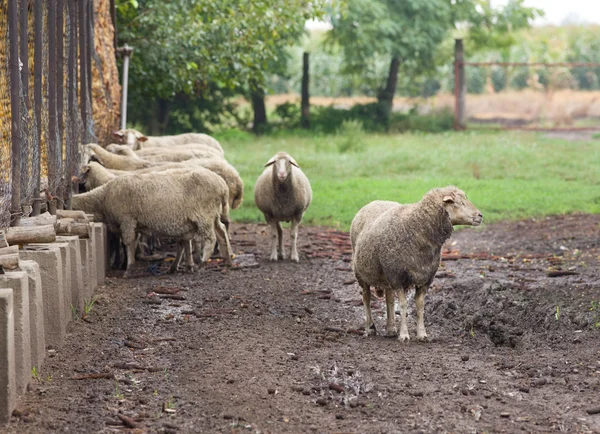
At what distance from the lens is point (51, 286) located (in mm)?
7129

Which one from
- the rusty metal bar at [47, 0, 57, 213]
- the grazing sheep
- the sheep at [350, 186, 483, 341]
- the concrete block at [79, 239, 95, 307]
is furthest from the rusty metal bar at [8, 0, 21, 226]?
the grazing sheep

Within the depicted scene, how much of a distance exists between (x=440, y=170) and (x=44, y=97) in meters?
12.0

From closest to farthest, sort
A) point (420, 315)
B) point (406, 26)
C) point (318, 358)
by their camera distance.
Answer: point (318, 358), point (420, 315), point (406, 26)

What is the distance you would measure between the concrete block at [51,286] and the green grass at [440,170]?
25.9 feet

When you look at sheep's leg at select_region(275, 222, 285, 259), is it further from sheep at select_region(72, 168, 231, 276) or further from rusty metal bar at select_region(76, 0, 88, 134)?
rusty metal bar at select_region(76, 0, 88, 134)

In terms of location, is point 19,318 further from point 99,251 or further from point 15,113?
point 99,251

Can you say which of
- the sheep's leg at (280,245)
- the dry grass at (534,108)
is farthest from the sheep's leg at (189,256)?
the dry grass at (534,108)

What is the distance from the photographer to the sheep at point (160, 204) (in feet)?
35.5

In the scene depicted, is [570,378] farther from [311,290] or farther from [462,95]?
[462,95]

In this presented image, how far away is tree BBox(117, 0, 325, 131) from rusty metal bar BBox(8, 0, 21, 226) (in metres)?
8.52

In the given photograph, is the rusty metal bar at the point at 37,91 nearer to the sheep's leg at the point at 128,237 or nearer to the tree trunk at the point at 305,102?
the sheep's leg at the point at 128,237

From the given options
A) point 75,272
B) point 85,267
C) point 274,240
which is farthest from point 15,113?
point 274,240

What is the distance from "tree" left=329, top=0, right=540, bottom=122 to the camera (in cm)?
2888

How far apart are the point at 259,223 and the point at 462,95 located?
14878 mm
